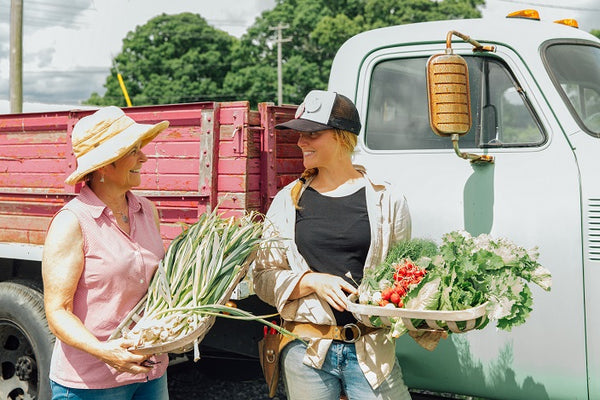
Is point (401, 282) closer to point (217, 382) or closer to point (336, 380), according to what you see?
point (336, 380)

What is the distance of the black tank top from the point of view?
2.64 metres

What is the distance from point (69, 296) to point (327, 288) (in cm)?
88

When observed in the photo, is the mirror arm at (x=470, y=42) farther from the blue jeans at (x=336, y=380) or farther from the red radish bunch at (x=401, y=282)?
the blue jeans at (x=336, y=380)

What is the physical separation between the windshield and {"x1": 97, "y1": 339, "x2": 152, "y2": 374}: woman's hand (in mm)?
2181

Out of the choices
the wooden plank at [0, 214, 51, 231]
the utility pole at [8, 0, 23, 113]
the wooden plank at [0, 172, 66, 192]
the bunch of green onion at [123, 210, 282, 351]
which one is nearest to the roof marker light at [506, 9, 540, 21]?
the bunch of green onion at [123, 210, 282, 351]

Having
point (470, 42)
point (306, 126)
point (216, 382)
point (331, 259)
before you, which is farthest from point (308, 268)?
point (216, 382)

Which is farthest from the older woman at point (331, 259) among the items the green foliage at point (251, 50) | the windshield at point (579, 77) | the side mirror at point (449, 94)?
the green foliage at point (251, 50)

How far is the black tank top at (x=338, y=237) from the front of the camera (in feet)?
8.66

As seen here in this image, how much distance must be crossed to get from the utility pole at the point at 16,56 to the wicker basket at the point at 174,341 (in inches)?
397

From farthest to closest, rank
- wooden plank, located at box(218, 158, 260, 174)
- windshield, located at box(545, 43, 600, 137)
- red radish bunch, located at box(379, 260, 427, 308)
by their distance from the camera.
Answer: wooden plank, located at box(218, 158, 260, 174) < windshield, located at box(545, 43, 600, 137) < red radish bunch, located at box(379, 260, 427, 308)

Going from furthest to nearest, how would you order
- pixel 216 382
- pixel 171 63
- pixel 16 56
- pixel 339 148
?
1. pixel 171 63
2. pixel 16 56
3. pixel 216 382
4. pixel 339 148

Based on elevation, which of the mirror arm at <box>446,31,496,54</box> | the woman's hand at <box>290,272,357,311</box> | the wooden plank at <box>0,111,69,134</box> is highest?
the mirror arm at <box>446,31,496,54</box>

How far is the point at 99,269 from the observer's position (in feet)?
7.82

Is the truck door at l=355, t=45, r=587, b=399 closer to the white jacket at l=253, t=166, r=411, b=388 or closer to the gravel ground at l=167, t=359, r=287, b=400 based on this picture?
the white jacket at l=253, t=166, r=411, b=388
